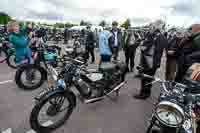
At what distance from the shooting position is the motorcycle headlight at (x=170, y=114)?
1.41 meters

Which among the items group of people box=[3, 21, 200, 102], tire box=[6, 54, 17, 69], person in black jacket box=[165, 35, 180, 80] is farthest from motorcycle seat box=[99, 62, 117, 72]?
tire box=[6, 54, 17, 69]

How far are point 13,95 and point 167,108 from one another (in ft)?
11.4

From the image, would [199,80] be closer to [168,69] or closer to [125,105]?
[125,105]

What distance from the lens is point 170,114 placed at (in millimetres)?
1442

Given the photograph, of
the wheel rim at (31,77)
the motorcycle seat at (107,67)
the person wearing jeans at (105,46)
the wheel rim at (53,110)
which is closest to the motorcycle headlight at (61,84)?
the wheel rim at (53,110)

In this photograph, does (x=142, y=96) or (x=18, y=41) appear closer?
(x=142, y=96)

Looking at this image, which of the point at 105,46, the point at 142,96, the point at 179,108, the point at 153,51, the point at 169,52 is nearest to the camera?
the point at 179,108

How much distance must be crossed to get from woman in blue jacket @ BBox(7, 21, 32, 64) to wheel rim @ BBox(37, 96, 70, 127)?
230 cm

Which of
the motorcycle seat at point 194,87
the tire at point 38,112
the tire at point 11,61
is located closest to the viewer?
the motorcycle seat at point 194,87

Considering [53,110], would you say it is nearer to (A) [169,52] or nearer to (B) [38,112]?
(B) [38,112]

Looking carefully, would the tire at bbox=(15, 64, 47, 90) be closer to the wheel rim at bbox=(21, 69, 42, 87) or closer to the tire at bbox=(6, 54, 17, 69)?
the wheel rim at bbox=(21, 69, 42, 87)

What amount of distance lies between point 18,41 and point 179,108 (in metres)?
3.93

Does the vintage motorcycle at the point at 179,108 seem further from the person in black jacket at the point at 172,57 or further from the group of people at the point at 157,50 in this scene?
the person in black jacket at the point at 172,57

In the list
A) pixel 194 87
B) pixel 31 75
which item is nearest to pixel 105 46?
pixel 31 75
